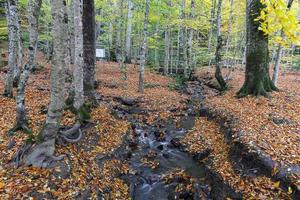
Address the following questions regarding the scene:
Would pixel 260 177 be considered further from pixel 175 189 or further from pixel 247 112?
pixel 247 112

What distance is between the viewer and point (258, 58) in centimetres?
1228

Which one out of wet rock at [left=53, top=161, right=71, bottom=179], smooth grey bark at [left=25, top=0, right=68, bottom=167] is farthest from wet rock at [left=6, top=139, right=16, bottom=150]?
wet rock at [left=53, top=161, right=71, bottom=179]

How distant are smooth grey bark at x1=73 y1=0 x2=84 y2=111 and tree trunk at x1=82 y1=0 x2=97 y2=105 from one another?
3.91 feet

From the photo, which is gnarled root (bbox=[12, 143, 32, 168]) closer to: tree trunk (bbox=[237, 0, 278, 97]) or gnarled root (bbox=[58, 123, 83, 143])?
gnarled root (bbox=[58, 123, 83, 143])

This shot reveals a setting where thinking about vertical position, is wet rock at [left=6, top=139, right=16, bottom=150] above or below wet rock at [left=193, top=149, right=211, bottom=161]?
above

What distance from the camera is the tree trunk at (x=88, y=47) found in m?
10.3

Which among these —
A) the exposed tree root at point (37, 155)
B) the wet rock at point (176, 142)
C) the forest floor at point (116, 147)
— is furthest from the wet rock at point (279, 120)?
the exposed tree root at point (37, 155)

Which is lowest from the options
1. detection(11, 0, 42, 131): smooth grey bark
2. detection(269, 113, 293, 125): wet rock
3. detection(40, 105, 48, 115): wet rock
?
detection(269, 113, 293, 125): wet rock

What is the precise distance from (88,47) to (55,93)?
16.8 feet

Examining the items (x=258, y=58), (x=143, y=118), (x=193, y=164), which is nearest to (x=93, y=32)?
(x=143, y=118)

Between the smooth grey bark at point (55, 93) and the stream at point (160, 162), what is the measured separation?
2498 mm

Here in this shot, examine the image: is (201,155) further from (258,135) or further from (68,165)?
(68,165)

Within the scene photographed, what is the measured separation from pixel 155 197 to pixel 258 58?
356 inches

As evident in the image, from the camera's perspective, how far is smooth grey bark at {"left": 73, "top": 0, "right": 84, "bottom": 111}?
27.5ft
